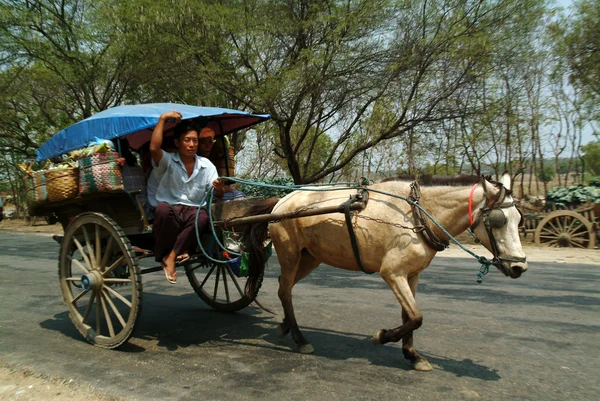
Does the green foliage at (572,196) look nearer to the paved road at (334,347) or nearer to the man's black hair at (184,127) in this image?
the paved road at (334,347)

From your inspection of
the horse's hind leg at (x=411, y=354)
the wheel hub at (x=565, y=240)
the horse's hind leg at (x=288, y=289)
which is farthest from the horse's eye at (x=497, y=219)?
the wheel hub at (x=565, y=240)

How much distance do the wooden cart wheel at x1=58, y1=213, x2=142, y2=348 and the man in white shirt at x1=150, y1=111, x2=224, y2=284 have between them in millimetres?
347

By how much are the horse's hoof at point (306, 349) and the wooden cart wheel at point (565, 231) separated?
1197 centimetres

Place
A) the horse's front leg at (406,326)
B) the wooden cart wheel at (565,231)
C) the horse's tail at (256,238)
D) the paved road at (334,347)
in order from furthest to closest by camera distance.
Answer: the wooden cart wheel at (565,231)
the horse's tail at (256,238)
the horse's front leg at (406,326)
the paved road at (334,347)

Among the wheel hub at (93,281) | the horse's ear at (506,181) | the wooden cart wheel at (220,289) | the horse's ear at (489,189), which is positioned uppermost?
the horse's ear at (506,181)

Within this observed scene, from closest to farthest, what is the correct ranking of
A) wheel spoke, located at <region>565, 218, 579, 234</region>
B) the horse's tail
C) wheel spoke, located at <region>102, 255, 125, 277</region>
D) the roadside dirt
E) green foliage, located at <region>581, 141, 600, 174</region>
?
1. the roadside dirt
2. wheel spoke, located at <region>102, 255, 125, 277</region>
3. the horse's tail
4. wheel spoke, located at <region>565, 218, 579, 234</region>
5. green foliage, located at <region>581, 141, 600, 174</region>

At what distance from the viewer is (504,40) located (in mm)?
13711

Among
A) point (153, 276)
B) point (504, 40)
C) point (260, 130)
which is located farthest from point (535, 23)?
point (153, 276)

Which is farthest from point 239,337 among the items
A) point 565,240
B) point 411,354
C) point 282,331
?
point 565,240

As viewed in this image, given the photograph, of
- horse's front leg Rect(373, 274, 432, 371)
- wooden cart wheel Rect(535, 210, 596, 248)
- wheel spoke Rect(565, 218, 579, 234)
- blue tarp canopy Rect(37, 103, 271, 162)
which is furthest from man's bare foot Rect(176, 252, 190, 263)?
wheel spoke Rect(565, 218, 579, 234)

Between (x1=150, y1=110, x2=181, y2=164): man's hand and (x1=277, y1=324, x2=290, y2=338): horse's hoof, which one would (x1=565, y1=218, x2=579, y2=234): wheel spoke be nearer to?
(x1=277, y1=324, x2=290, y2=338): horse's hoof

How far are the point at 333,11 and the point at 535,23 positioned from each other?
5624 millimetres

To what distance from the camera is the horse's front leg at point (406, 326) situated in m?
4.02

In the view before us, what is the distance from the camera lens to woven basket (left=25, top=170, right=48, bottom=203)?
4949 millimetres
